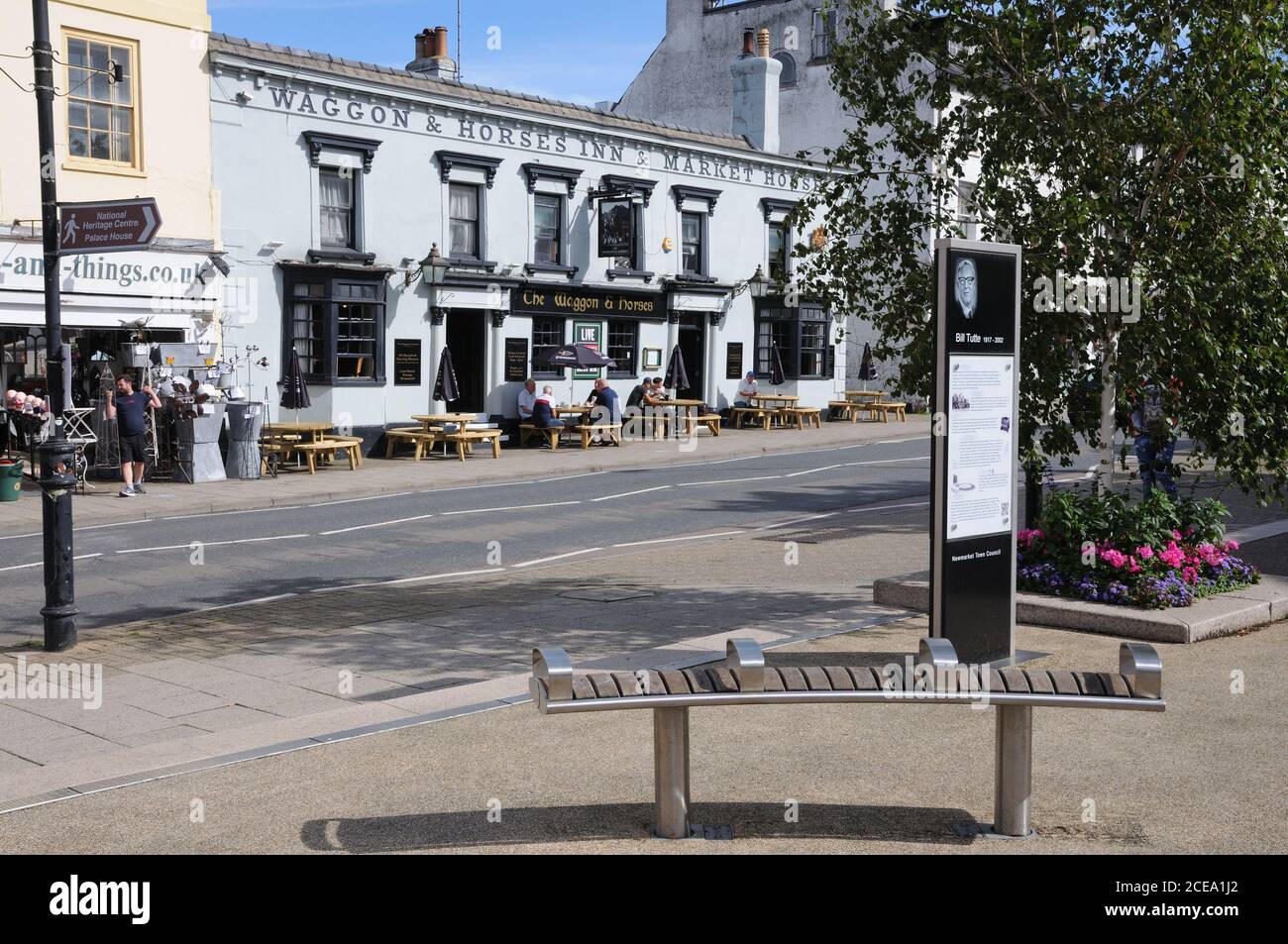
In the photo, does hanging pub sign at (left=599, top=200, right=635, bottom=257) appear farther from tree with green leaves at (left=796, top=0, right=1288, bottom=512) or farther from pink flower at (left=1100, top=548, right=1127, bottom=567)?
pink flower at (left=1100, top=548, right=1127, bottom=567)

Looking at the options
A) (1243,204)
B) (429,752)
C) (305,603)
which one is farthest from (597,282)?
(429,752)

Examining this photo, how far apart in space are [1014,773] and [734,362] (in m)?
30.6

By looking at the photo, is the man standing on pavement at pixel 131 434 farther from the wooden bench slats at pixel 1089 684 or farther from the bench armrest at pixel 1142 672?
the bench armrest at pixel 1142 672

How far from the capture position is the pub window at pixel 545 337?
99.8 feet

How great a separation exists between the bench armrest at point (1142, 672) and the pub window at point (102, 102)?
2124 centimetres

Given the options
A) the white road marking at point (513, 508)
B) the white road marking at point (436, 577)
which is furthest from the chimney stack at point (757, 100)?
the white road marking at point (436, 577)

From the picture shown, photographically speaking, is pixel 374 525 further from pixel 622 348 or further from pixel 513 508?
pixel 622 348

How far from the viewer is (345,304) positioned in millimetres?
26266

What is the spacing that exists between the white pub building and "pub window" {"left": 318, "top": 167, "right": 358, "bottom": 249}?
3 centimetres

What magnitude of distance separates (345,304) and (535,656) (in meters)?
21.9

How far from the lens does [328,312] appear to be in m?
25.8

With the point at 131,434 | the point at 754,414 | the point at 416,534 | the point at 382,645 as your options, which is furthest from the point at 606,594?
the point at 754,414

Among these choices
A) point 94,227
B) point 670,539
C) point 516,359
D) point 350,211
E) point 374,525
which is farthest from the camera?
point 516,359

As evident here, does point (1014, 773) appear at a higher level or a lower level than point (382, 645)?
higher
